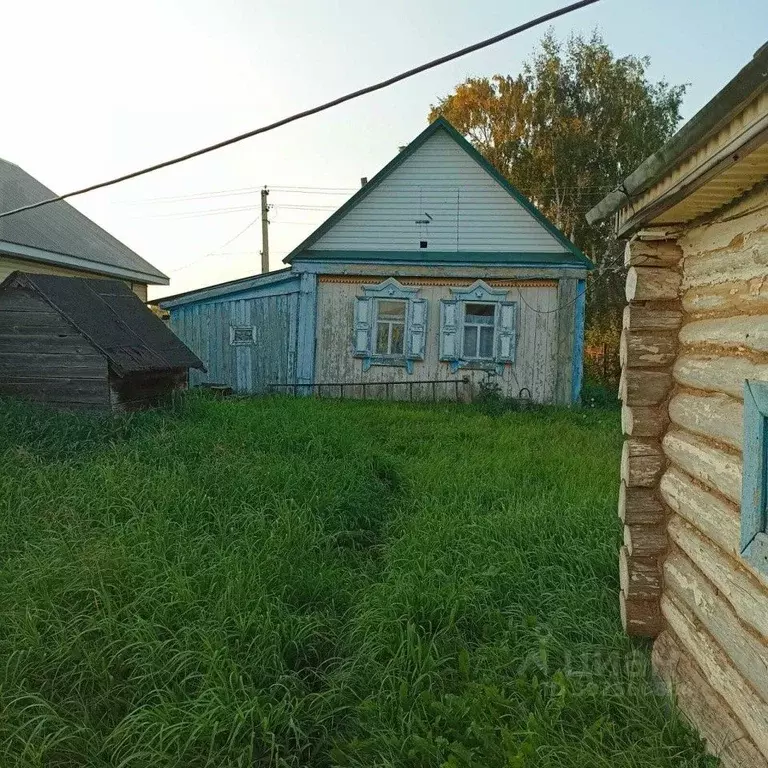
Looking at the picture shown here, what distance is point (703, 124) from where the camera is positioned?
2.10m

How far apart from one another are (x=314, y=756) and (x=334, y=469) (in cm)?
377

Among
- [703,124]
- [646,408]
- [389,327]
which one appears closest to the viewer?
[703,124]

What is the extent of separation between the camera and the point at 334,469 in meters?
6.61

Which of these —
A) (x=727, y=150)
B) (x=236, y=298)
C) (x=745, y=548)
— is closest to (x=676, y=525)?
(x=745, y=548)

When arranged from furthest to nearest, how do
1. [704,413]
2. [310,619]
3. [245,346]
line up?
[245,346] → [310,619] → [704,413]

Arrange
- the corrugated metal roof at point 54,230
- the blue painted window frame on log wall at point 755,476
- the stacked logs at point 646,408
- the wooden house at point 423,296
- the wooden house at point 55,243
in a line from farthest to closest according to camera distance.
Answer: the corrugated metal roof at point 54,230, the wooden house at point 423,296, the wooden house at point 55,243, the stacked logs at point 646,408, the blue painted window frame on log wall at point 755,476

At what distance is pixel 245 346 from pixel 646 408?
35.7ft

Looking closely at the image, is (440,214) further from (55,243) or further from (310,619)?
(310,619)

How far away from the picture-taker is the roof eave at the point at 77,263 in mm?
12023

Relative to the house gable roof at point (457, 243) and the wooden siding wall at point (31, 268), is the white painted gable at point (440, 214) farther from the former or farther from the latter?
the wooden siding wall at point (31, 268)

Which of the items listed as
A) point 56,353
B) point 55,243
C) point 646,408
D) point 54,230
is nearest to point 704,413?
point 646,408

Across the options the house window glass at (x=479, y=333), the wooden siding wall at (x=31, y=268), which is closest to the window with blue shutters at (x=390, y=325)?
the house window glass at (x=479, y=333)

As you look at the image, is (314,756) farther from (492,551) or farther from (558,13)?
(558,13)

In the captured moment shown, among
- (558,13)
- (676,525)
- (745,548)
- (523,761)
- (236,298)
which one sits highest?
(558,13)
